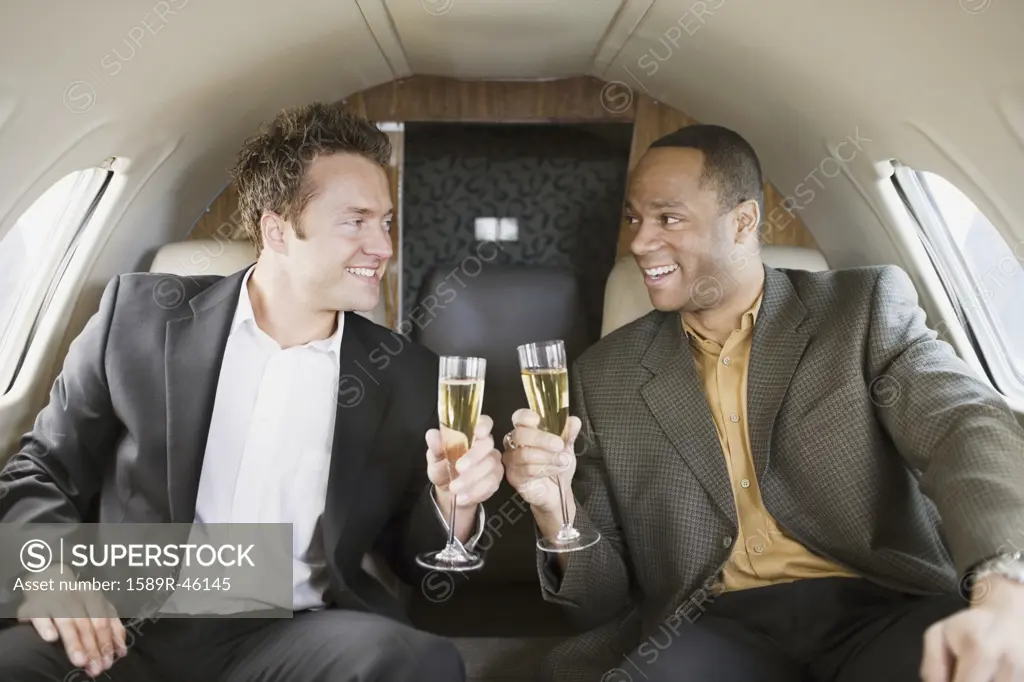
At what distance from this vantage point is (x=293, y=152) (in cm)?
265

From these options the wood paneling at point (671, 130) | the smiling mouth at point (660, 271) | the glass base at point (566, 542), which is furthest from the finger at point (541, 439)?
the wood paneling at point (671, 130)

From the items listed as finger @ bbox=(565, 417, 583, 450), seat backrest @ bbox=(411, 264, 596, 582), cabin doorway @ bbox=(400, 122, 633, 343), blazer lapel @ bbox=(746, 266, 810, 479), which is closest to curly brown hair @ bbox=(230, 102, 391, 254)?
seat backrest @ bbox=(411, 264, 596, 582)

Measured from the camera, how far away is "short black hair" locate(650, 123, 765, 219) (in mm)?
2801

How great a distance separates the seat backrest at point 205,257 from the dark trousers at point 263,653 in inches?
50.3

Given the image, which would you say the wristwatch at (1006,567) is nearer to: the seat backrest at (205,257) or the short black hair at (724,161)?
the short black hair at (724,161)

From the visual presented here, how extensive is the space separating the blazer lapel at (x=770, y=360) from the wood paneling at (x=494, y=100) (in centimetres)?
157

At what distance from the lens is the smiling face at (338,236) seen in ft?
8.38

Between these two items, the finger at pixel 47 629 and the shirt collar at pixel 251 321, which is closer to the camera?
the finger at pixel 47 629

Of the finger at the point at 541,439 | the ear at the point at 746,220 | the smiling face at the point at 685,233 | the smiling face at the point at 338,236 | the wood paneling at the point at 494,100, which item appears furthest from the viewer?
the wood paneling at the point at 494,100

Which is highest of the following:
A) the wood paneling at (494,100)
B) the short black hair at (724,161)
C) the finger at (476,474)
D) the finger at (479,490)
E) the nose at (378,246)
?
the wood paneling at (494,100)

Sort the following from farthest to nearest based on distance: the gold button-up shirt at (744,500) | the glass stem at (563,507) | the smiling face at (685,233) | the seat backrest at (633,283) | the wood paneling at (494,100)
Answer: the wood paneling at (494,100)
the seat backrest at (633,283)
the smiling face at (685,233)
the gold button-up shirt at (744,500)
the glass stem at (563,507)

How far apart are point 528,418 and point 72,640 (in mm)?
1061

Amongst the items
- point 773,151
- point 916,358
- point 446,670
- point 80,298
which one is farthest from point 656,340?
point 80,298

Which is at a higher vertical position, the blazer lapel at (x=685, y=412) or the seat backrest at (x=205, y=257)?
the seat backrest at (x=205, y=257)
